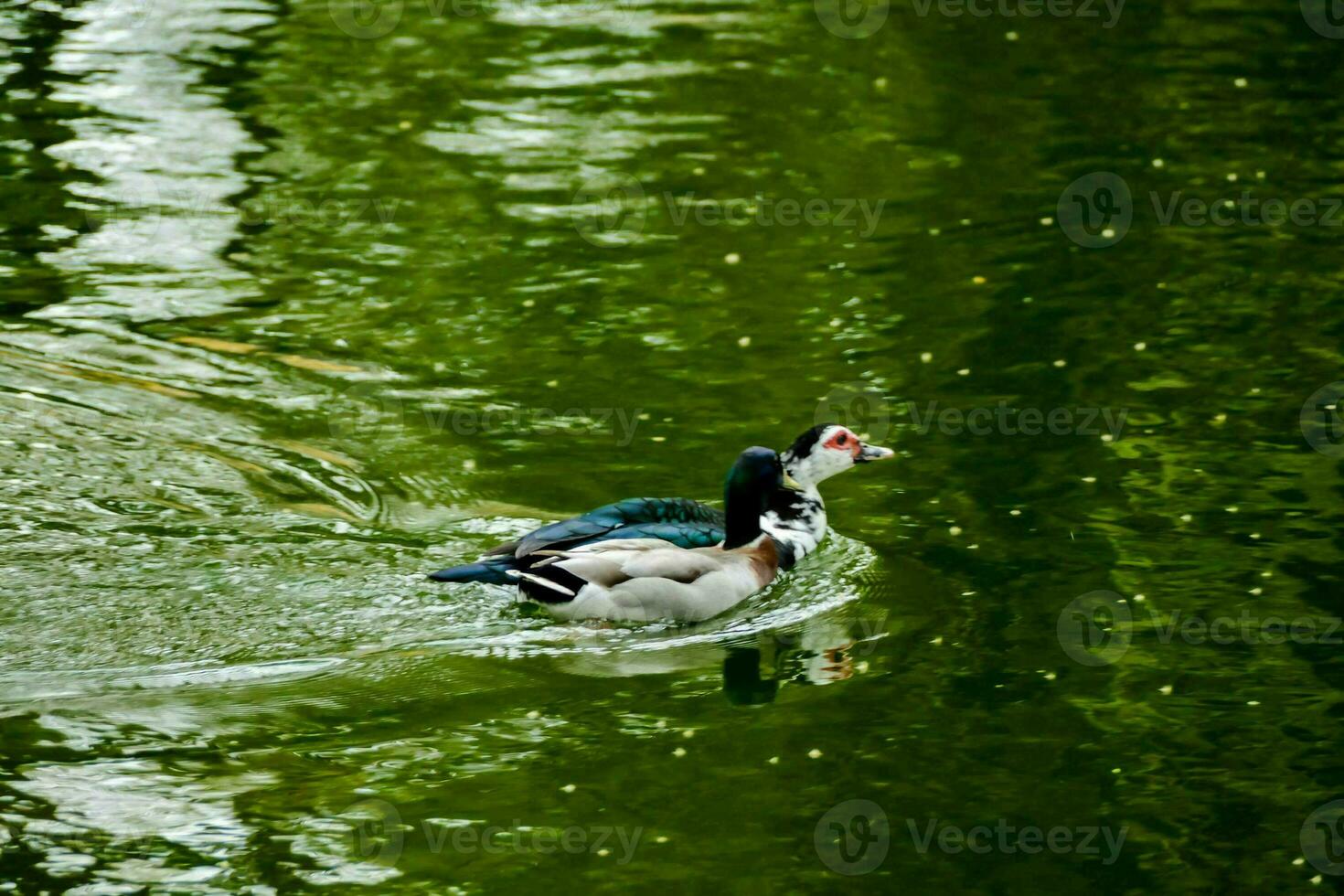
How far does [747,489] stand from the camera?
9.33m

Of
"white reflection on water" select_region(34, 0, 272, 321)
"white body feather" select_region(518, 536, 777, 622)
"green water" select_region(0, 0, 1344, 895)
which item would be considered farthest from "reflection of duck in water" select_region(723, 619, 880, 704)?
"white reflection on water" select_region(34, 0, 272, 321)

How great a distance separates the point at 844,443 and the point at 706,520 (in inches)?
41.2

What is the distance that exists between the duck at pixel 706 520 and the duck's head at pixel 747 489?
13 cm

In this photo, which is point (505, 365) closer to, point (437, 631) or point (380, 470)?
point (380, 470)

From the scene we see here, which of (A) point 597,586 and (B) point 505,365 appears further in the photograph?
(B) point 505,365

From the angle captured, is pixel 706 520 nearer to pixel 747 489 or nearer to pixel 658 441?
pixel 747 489

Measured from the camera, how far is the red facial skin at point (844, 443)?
33.1ft

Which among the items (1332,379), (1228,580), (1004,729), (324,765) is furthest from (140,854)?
(1332,379)

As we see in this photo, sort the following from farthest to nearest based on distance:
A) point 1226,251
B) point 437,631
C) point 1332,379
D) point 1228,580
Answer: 1. point 1226,251
2. point 1332,379
3. point 1228,580
4. point 437,631

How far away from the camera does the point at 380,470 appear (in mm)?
10562

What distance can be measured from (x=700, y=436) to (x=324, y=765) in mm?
3898

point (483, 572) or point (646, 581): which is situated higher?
point (483, 572)

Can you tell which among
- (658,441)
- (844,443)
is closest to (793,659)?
(844,443)

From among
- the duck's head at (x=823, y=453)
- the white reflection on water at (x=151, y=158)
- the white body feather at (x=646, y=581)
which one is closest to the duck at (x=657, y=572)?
the white body feather at (x=646, y=581)
